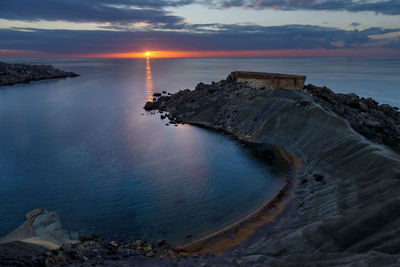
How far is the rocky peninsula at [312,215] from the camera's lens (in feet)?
56.7

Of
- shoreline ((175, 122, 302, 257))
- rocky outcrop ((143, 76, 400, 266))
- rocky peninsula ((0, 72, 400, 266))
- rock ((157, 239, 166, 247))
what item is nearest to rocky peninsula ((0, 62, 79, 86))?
rocky outcrop ((143, 76, 400, 266))

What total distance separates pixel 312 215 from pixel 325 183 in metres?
6.40

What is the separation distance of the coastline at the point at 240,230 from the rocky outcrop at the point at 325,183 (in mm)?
710

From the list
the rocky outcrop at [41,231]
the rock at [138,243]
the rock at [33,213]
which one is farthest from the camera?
the rock at [33,213]

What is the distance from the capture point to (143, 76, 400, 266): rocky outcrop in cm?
1761

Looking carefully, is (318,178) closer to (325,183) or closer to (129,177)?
(325,183)

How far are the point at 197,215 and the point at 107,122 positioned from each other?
45.1 meters

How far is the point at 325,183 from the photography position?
2916 centimetres

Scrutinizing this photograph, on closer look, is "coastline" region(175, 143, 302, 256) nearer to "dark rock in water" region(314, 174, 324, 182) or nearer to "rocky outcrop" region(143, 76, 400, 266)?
"rocky outcrop" region(143, 76, 400, 266)

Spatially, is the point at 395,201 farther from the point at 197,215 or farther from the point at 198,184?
the point at 198,184

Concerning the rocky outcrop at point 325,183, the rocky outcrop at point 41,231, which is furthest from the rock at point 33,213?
the rocky outcrop at point 325,183

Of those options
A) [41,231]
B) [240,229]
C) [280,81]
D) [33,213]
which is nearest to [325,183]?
[240,229]

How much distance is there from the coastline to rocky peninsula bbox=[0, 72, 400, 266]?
83mm

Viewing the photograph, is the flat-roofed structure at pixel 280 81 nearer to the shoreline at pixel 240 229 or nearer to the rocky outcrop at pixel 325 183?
the rocky outcrop at pixel 325 183
